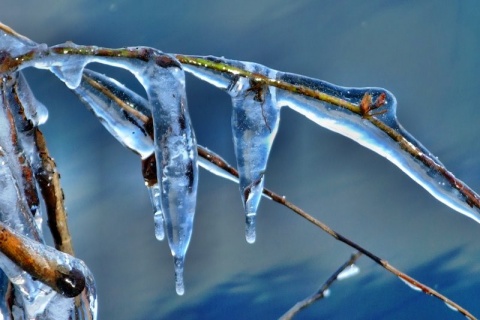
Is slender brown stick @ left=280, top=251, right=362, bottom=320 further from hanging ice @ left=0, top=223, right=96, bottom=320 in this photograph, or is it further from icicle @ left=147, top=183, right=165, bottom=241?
hanging ice @ left=0, top=223, right=96, bottom=320

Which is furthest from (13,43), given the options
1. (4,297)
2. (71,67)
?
(4,297)

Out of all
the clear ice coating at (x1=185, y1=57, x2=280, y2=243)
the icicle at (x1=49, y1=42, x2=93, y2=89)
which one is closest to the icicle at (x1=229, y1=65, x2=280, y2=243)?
the clear ice coating at (x1=185, y1=57, x2=280, y2=243)

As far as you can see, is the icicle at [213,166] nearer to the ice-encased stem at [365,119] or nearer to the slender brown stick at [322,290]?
the ice-encased stem at [365,119]

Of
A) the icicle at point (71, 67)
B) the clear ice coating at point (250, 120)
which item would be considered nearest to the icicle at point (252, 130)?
the clear ice coating at point (250, 120)

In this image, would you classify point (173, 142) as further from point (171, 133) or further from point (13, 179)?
point (13, 179)

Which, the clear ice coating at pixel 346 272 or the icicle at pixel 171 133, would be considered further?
the clear ice coating at pixel 346 272

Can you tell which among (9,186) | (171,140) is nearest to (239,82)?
(171,140)

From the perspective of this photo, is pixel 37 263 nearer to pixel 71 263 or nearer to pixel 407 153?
pixel 71 263
